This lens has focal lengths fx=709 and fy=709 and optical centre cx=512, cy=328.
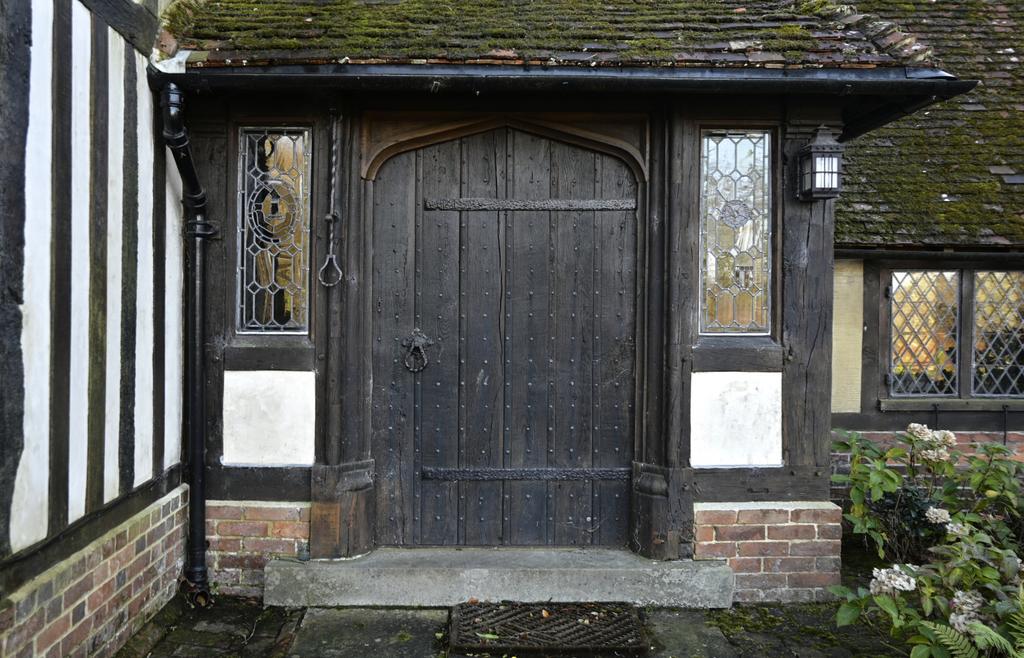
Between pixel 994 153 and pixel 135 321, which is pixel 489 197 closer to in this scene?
pixel 135 321

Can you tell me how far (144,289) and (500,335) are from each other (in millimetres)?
1983

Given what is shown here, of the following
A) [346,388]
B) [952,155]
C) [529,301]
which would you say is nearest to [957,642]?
[529,301]

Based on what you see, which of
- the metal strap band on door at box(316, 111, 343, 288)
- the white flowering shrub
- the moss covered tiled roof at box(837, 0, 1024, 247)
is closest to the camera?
→ the white flowering shrub

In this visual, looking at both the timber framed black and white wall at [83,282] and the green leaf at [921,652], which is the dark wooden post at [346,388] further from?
the green leaf at [921,652]

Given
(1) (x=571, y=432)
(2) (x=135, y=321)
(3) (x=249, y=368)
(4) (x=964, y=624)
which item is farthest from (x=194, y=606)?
(4) (x=964, y=624)

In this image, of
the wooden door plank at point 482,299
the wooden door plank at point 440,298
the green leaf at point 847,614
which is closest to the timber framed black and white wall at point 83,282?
the wooden door plank at point 440,298

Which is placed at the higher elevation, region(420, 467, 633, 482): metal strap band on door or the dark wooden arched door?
the dark wooden arched door

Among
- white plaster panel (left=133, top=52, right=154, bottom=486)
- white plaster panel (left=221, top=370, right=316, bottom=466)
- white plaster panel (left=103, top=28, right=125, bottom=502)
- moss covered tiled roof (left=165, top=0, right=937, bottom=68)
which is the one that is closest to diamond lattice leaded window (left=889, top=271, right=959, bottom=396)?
moss covered tiled roof (left=165, top=0, right=937, bottom=68)

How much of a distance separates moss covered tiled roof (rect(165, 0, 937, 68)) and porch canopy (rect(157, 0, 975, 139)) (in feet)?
0.03

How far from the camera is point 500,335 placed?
4.37 metres

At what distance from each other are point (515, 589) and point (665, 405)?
4.54 ft

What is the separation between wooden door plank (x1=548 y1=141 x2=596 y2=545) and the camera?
14.4 ft

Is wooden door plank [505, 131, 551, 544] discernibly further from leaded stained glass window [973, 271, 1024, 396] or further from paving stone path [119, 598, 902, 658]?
leaded stained glass window [973, 271, 1024, 396]

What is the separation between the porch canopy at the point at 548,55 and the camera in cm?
382
